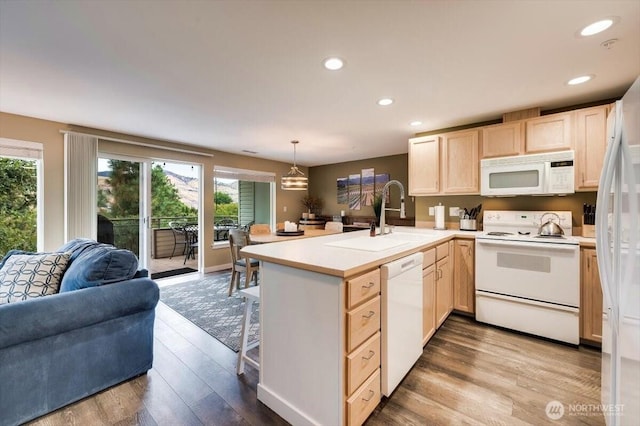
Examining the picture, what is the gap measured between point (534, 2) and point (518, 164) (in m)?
1.88

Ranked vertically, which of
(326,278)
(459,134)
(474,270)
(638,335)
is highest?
(459,134)

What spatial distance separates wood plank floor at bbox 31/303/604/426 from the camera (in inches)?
61.4

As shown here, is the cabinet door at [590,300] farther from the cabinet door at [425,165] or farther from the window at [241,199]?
the window at [241,199]

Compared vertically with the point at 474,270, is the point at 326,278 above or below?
above

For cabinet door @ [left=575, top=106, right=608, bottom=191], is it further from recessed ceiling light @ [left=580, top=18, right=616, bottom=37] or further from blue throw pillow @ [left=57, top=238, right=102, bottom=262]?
blue throw pillow @ [left=57, top=238, right=102, bottom=262]

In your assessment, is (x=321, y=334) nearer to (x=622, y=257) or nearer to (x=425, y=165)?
(x=622, y=257)

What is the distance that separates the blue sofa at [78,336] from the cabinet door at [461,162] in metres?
3.36

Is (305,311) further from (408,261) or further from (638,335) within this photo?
(638,335)

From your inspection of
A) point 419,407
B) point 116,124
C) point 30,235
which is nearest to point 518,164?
point 419,407

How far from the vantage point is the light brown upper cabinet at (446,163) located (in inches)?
128

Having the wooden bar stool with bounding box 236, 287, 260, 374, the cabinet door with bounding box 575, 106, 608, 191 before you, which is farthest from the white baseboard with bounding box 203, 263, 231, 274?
the cabinet door with bounding box 575, 106, 608, 191

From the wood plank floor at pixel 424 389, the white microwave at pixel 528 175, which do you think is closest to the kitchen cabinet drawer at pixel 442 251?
the wood plank floor at pixel 424 389

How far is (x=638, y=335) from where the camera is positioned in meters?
0.99

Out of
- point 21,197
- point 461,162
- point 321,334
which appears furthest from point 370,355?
point 21,197
